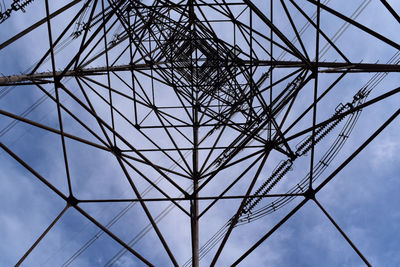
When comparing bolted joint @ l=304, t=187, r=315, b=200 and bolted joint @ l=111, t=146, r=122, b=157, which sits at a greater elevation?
bolted joint @ l=111, t=146, r=122, b=157

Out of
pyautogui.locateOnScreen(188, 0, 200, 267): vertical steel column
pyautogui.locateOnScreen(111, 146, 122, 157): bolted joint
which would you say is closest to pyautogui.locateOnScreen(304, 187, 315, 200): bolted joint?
pyautogui.locateOnScreen(188, 0, 200, 267): vertical steel column

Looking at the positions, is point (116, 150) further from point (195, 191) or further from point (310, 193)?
point (310, 193)

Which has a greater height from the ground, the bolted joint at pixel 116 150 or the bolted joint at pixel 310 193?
the bolted joint at pixel 116 150

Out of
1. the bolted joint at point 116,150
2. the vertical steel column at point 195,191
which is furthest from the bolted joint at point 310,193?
the bolted joint at point 116,150

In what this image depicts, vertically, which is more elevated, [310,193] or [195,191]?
[195,191]

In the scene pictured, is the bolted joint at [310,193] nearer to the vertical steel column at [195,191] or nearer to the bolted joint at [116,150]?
the vertical steel column at [195,191]

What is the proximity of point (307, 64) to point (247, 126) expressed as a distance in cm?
359

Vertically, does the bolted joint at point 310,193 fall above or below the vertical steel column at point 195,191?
below

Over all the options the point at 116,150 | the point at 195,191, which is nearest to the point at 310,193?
the point at 195,191

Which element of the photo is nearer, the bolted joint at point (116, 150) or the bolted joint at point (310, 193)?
the bolted joint at point (310, 193)

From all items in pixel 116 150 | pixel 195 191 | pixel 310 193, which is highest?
pixel 116 150

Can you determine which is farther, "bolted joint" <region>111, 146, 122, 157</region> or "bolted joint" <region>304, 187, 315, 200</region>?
"bolted joint" <region>111, 146, 122, 157</region>

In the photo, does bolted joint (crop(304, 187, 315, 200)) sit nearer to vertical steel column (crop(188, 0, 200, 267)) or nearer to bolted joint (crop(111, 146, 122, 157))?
vertical steel column (crop(188, 0, 200, 267))

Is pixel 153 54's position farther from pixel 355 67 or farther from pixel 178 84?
pixel 355 67
